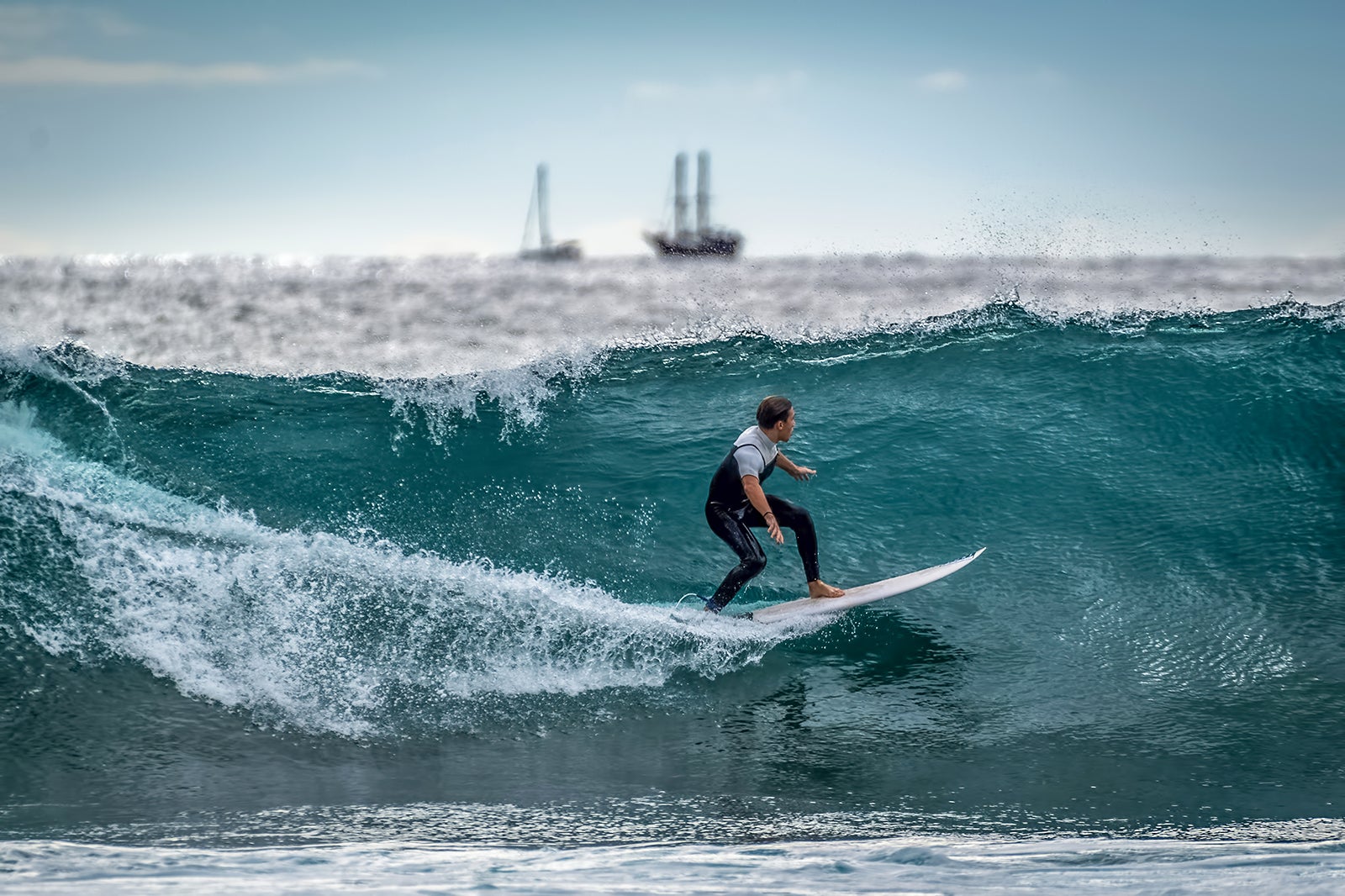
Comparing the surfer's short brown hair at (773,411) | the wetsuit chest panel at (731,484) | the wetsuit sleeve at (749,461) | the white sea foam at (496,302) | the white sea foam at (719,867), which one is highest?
the white sea foam at (496,302)

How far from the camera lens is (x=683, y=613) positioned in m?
6.27

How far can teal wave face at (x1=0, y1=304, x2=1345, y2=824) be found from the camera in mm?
5254

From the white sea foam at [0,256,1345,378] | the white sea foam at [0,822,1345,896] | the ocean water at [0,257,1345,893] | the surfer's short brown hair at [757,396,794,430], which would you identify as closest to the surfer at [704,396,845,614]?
the surfer's short brown hair at [757,396,794,430]

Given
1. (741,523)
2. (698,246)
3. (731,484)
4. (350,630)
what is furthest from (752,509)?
(698,246)

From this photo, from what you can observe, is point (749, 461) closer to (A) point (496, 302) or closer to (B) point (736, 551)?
(B) point (736, 551)

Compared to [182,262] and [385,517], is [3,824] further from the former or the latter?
[182,262]

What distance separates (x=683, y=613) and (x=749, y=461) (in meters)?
0.96

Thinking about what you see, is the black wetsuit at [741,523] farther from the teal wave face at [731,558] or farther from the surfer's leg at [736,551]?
the teal wave face at [731,558]

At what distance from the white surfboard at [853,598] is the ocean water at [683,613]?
137mm

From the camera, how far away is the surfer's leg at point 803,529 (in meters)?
6.37

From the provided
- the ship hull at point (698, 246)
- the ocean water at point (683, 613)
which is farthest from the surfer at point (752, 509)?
the ship hull at point (698, 246)

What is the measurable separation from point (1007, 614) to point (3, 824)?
5291 mm

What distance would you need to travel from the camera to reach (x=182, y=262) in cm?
2842

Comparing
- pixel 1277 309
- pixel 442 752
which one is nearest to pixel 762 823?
pixel 442 752
